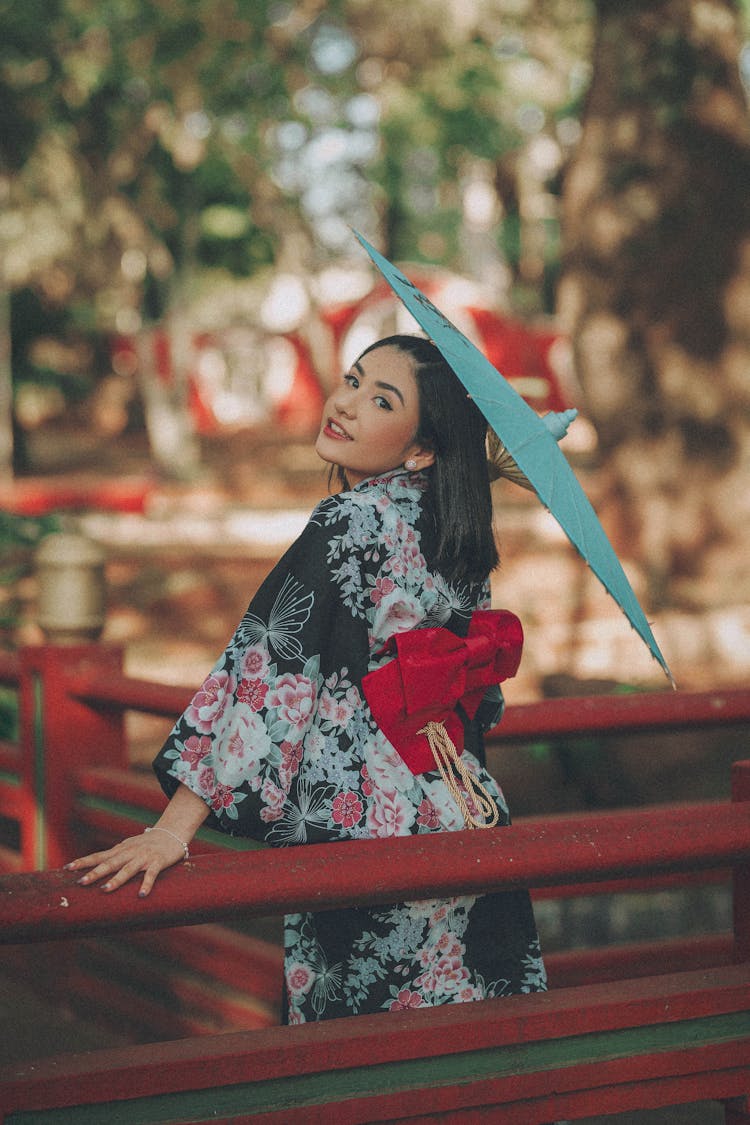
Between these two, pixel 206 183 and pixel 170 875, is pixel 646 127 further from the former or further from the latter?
pixel 206 183

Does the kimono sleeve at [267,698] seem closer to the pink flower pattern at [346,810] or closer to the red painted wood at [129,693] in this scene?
the pink flower pattern at [346,810]

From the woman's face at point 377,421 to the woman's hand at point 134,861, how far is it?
26.9 inches

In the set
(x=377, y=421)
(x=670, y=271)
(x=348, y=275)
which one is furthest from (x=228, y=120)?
(x=377, y=421)

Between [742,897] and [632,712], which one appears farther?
[632,712]

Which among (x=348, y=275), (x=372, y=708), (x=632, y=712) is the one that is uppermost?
(x=348, y=275)

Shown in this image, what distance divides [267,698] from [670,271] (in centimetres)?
637

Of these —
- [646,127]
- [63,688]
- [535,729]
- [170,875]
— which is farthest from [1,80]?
[170,875]

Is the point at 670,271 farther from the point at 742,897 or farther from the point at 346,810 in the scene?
the point at 346,810

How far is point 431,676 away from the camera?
6.72 feet

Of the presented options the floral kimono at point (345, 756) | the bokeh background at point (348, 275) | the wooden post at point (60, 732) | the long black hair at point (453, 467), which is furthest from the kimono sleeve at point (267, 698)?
the wooden post at point (60, 732)

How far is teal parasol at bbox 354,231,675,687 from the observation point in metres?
1.97

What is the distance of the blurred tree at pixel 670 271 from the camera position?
7586 millimetres

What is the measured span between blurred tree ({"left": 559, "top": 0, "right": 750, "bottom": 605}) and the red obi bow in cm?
598

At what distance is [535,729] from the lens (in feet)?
9.79
